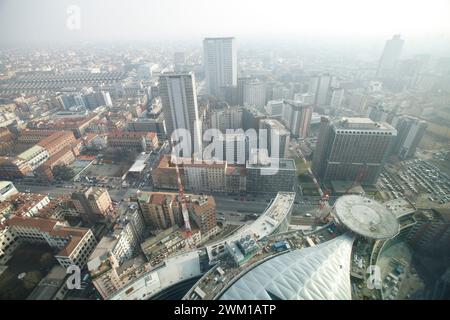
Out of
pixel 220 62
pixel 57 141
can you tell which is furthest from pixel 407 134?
pixel 57 141

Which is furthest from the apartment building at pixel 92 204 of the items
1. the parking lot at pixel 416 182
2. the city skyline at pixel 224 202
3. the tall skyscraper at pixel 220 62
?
the tall skyscraper at pixel 220 62

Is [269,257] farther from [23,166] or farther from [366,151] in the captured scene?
[23,166]

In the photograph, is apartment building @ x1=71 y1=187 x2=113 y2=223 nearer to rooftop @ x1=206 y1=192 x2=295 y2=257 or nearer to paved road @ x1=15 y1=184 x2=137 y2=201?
paved road @ x1=15 y1=184 x2=137 y2=201

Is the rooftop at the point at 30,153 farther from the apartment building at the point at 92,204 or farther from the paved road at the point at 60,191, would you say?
the apartment building at the point at 92,204

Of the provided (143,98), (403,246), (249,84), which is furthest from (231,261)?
(143,98)

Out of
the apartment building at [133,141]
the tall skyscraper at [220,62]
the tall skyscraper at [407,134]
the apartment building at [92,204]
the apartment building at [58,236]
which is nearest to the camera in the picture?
the apartment building at [58,236]
